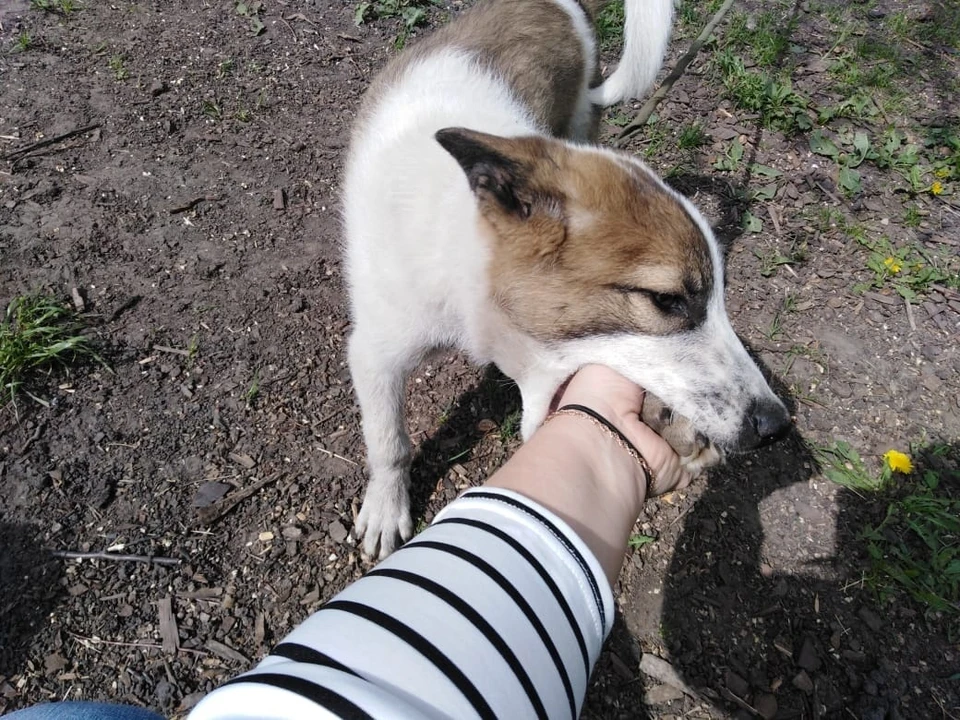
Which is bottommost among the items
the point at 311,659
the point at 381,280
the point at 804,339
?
the point at 804,339

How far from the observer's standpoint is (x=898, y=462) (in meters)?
2.71

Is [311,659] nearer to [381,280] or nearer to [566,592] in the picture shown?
[566,592]

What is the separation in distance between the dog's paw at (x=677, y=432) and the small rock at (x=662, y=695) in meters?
0.80

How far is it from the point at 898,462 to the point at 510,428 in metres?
1.64

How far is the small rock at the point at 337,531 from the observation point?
97.7 inches

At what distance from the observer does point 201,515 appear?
241 cm

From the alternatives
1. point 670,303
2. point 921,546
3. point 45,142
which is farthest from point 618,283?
point 45,142

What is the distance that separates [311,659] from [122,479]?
5.97 feet

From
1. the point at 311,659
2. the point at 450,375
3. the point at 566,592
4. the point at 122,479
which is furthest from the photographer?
the point at 450,375

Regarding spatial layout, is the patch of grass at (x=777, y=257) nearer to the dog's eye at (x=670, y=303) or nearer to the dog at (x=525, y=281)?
the dog at (x=525, y=281)

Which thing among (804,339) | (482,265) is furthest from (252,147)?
(804,339)

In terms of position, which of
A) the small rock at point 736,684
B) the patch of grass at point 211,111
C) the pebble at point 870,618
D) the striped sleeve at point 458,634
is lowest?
the small rock at point 736,684

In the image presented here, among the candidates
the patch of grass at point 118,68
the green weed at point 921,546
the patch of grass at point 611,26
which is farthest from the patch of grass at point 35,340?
the patch of grass at point 611,26

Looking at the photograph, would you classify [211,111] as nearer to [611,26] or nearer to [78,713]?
[611,26]
